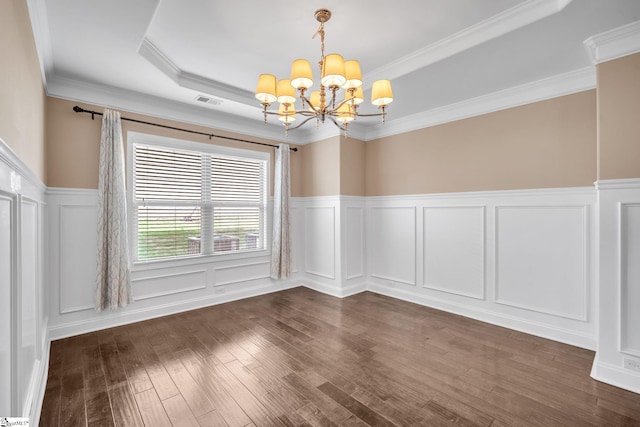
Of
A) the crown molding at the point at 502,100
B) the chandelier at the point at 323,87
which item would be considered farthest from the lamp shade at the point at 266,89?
the crown molding at the point at 502,100

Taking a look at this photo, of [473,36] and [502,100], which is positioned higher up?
[473,36]

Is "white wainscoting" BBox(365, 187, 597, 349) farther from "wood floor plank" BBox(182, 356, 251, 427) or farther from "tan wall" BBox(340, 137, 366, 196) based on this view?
"wood floor plank" BBox(182, 356, 251, 427)

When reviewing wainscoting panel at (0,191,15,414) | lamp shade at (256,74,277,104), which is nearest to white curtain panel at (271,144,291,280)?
lamp shade at (256,74,277,104)

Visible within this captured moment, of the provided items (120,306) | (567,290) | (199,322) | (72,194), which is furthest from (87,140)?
(567,290)

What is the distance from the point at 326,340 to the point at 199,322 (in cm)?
164

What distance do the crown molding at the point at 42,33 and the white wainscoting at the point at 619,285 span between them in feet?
14.6

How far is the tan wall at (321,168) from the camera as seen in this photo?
491 cm

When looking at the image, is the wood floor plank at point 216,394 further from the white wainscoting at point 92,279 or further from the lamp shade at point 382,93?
the lamp shade at point 382,93

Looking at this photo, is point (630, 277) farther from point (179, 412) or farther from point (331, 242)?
point (179, 412)

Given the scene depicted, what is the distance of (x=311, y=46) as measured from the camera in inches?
110

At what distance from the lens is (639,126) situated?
234 cm

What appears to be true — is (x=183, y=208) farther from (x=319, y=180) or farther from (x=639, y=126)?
(x=639, y=126)

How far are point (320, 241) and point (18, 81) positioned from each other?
406 centimetres

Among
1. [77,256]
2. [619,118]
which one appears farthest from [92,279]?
[619,118]
